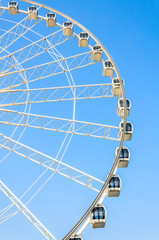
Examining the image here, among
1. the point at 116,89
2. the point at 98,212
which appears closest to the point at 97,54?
the point at 116,89

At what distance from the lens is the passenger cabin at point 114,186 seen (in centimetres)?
2154

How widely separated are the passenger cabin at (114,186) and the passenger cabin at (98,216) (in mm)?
1024

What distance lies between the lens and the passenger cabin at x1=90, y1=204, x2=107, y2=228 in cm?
2055

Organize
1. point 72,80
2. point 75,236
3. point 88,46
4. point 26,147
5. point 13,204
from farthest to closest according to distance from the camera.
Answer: point 88,46 → point 72,80 → point 26,147 → point 13,204 → point 75,236

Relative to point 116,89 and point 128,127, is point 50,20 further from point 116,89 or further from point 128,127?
point 128,127

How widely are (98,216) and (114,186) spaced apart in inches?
80.0

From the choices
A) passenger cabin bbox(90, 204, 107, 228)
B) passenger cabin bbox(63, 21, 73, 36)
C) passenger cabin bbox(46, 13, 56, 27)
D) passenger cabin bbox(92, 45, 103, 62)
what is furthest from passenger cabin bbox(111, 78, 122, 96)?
passenger cabin bbox(90, 204, 107, 228)

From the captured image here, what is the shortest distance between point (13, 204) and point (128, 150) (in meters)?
7.59

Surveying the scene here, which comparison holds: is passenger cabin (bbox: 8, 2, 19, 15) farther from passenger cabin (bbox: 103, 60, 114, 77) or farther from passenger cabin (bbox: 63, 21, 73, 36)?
passenger cabin (bbox: 103, 60, 114, 77)

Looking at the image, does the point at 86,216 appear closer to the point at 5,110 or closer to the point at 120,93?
the point at 5,110

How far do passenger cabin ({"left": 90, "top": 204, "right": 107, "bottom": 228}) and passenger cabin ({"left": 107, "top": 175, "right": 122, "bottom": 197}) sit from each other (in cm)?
102

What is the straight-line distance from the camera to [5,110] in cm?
2388

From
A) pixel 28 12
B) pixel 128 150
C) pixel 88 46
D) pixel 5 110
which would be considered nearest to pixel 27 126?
pixel 5 110

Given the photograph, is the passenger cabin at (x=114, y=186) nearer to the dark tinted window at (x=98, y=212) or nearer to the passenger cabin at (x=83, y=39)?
the dark tinted window at (x=98, y=212)
